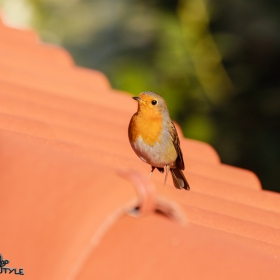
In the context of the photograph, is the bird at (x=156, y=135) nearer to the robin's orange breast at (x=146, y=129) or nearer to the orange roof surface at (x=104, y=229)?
the robin's orange breast at (x=146, y=129)

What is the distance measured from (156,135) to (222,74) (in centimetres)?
349

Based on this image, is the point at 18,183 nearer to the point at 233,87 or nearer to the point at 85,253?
the point at 85,253

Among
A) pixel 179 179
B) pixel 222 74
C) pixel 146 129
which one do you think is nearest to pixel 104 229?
pixel 179 179

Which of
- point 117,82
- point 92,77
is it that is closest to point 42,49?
point 92,77

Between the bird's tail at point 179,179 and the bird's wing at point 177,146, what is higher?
the bird's wing at point 177,146

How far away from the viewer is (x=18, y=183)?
1.87 metres

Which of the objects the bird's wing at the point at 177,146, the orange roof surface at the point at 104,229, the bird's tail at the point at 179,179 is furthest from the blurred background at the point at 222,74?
the orange roof surface at the point at 104,229

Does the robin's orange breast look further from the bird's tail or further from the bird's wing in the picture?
the bird's tail

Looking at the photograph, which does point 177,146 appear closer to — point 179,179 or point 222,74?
point 179,179

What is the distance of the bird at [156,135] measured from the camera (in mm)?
3608

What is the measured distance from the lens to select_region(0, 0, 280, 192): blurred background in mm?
6867

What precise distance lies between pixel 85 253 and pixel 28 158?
1.53 ft

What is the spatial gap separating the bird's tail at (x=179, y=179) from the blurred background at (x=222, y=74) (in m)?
3.01

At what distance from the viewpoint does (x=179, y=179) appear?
349cm
